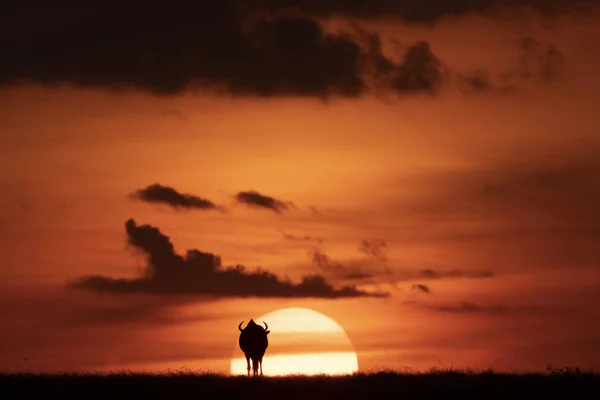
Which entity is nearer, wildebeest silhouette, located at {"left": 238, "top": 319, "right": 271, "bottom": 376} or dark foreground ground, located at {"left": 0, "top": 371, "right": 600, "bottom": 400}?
dark foreground ground, located at {"left": 0, "top": 371, "right": 600, "bottom": 400}

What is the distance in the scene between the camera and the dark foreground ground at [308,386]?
4762cm

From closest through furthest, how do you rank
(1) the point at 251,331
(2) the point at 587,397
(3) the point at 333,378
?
(2) the point at 587,397 → (3) the point at 333,378 → (1) the point at 251,331

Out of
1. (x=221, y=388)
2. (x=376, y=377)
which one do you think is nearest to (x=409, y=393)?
(x=376, y=377)

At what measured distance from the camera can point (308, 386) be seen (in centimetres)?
4850

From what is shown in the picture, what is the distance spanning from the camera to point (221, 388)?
1906 inches

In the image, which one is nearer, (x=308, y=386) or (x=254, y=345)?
(x=308, y=386)

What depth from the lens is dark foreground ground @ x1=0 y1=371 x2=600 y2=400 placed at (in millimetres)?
47625

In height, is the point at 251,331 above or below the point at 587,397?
above

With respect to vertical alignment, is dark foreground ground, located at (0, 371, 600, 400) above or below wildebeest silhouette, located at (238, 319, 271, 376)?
Result: below

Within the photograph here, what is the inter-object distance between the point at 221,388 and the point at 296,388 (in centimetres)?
253

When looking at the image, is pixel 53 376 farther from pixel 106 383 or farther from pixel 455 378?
pixel 455 378

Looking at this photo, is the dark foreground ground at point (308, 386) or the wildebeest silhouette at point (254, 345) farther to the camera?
the wildebeest silhouette at point (254, 345)

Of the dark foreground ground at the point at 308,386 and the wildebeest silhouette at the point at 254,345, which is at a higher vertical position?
the wildebeest silhouette at the point at 254,345

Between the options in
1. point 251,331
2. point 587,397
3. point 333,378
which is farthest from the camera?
point 251,331
